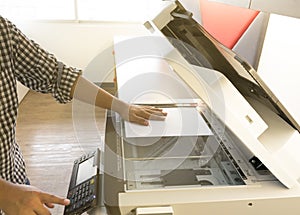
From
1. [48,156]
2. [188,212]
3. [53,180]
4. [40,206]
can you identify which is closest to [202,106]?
[188,212]

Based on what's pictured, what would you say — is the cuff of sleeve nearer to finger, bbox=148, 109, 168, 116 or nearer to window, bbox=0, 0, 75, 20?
finger, bbox=148, 109, 168, 116

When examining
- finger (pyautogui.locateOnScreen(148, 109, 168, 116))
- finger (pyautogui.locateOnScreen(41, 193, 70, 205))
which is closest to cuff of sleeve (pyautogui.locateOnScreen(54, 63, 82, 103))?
finger (pyautogui.locateOnScreen(148, 109, 168, 116))

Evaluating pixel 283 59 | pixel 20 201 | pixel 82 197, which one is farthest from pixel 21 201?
pixel 283 59

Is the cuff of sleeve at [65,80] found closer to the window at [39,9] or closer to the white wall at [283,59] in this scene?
the white wall at [283,59]

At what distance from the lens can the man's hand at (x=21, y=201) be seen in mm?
720

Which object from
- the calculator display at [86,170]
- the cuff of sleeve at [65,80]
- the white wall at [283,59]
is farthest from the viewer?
the white wall at [283,59]

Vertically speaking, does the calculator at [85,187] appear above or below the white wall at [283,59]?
below

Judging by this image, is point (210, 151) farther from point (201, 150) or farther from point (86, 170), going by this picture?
point (86, 170)

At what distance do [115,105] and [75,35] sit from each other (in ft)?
8.92

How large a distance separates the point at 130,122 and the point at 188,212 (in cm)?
39

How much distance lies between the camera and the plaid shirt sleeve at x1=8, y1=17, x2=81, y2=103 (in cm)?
93

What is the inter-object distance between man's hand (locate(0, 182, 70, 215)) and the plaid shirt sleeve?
364 millimetres

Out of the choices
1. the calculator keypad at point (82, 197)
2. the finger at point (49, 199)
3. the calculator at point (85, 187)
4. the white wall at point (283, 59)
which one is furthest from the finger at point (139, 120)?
the white wall at point (283, 59)

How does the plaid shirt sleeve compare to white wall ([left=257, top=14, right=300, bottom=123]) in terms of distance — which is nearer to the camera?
the plaid shirt sleeve
